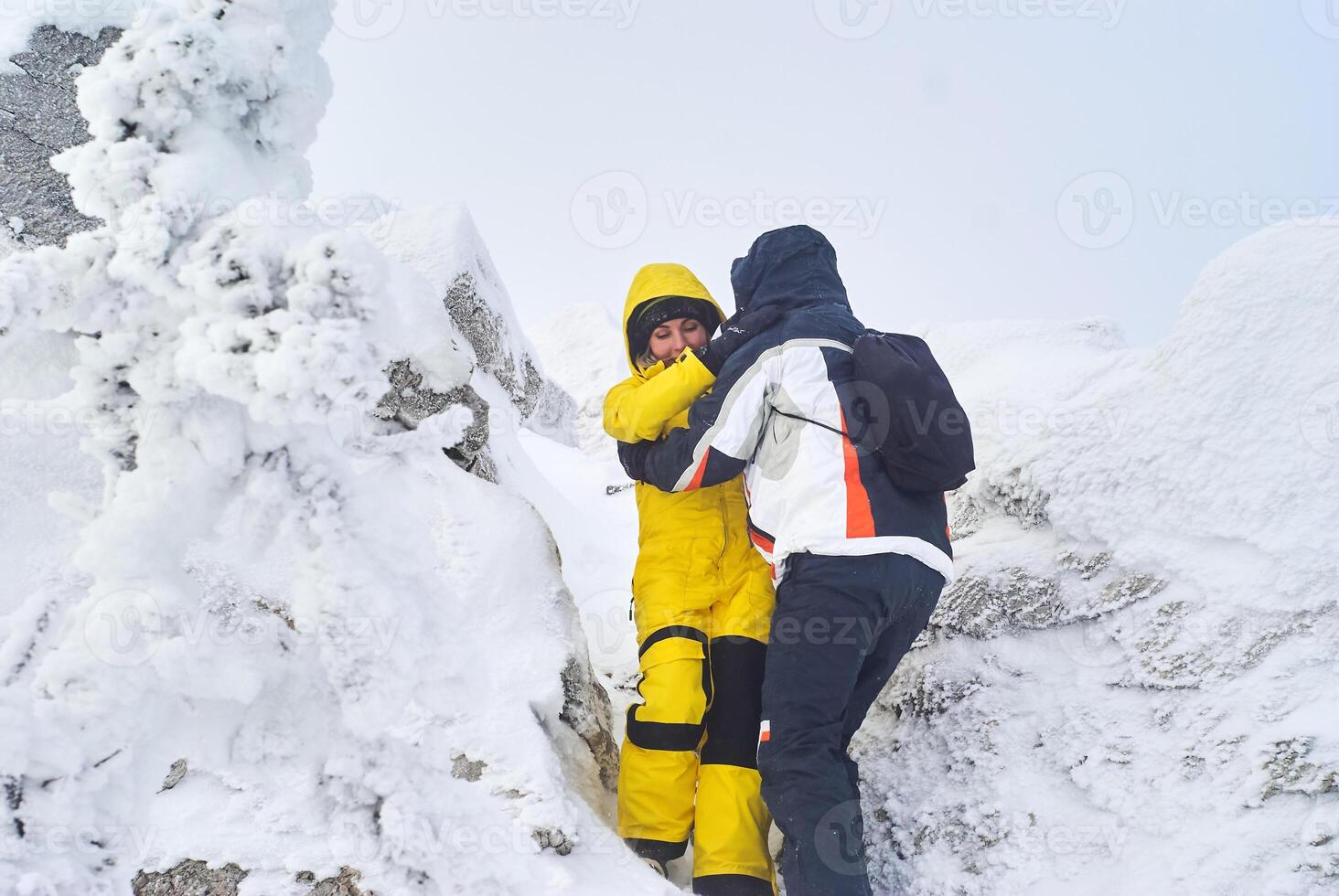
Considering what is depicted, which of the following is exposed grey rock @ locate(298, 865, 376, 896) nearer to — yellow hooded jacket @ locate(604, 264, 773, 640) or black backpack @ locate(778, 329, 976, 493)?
yellow hooded jacket @ locate(604, 264, 773, 640)

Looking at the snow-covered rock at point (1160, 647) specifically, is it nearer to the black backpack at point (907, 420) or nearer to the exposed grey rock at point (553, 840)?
the black backpack at point (907, 420)

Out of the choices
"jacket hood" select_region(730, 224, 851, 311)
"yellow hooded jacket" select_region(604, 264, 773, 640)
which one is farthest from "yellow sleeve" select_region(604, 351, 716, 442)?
"jacket hood" select_region(730, 224, 851, 311)

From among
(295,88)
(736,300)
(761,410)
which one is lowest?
(761,410)

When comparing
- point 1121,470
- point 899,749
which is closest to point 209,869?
point 899,749

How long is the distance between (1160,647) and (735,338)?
188 cm

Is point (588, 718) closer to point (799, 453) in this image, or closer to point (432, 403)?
point (799, 453)

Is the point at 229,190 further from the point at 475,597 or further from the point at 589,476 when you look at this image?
the point at 589,476

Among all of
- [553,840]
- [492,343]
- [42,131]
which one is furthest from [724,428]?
[42,131]

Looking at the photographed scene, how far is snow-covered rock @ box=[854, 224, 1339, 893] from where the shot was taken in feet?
7.89

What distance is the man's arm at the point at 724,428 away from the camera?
2.88 meters

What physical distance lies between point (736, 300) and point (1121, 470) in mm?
1693

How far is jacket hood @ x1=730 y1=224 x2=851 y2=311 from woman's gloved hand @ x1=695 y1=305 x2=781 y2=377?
Answer: 12 centimetres

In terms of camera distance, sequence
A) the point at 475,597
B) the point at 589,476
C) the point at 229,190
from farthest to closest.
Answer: the point at 589,476 → the point at 475,597 → the point at 229,190

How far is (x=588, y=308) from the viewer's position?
65.7 feet
